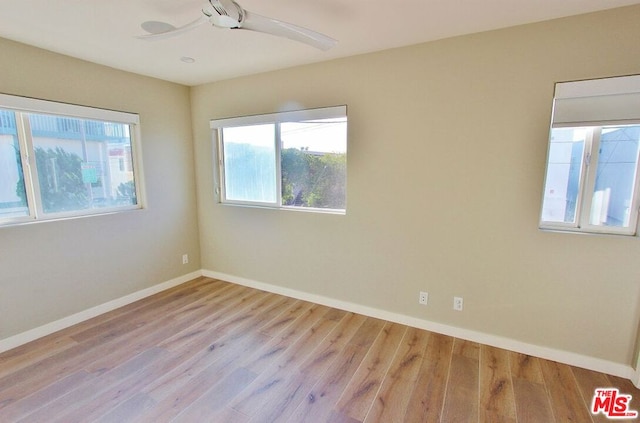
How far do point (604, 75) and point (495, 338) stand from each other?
1.99 m

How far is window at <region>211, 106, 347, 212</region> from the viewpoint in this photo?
113 inches

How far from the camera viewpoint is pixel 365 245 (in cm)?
275

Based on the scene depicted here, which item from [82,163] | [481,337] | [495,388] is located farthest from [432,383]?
[82,163]

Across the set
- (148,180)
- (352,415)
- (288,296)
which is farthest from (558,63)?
(148,180)

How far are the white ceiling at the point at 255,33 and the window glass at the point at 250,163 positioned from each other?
0.80m

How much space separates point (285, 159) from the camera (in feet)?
10.4

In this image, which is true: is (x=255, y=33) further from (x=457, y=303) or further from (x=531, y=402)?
(x=531, y=402)

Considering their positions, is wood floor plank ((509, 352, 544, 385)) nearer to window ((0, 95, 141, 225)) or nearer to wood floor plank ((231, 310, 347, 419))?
wood floor plank ((231, 310, 347, 419))

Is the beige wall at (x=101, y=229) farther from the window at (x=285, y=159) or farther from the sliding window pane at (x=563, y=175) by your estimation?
the sliding window pane at (x=563, y=175)

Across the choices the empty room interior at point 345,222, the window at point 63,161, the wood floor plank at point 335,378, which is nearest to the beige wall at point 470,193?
the empty room interior at point 345,222

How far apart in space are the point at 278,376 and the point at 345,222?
1.42 m

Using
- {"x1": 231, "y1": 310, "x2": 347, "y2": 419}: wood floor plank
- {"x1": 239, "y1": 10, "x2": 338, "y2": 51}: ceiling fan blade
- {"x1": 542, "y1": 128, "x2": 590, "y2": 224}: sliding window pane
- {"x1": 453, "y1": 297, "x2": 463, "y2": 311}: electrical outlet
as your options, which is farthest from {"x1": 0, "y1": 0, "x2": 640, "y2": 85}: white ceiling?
{"x1": 231, "y1": 310, "x2": 347, "y2": 419}: wood floor plank

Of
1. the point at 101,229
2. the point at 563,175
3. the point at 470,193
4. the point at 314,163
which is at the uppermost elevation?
the point at 314,163

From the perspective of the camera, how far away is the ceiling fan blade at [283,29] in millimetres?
1506
